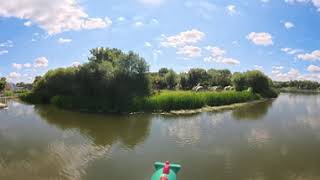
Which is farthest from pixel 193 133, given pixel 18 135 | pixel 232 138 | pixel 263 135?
pixel 18 135

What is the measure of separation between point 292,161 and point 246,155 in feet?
6.84

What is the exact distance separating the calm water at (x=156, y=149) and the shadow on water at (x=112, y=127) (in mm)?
59

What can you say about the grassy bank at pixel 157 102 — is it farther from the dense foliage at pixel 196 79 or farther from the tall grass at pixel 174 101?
the dense foliage at pixel 196 79

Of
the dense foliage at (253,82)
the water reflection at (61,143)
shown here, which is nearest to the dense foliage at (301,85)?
the dense foliage at (253,82)

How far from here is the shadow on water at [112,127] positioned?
18.9 m

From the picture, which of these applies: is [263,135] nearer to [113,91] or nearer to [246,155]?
[246,155]

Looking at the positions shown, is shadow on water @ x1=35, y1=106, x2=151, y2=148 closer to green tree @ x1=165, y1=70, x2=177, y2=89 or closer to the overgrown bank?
the overgrown bank

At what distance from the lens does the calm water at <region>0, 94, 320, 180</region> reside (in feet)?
39.9

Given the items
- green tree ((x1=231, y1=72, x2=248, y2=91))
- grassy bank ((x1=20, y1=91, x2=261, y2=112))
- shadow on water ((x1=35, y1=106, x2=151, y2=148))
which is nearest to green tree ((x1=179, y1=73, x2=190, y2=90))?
green tree ((x1=231, y1=72, x2=248, y2=91))

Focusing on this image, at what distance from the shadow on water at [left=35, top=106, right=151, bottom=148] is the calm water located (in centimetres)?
6

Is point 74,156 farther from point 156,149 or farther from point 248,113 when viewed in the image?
point 248,113

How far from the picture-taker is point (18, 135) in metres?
20.5

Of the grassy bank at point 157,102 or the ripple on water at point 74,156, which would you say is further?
the grassy bank at point 157,102

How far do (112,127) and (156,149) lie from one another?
316 inches
